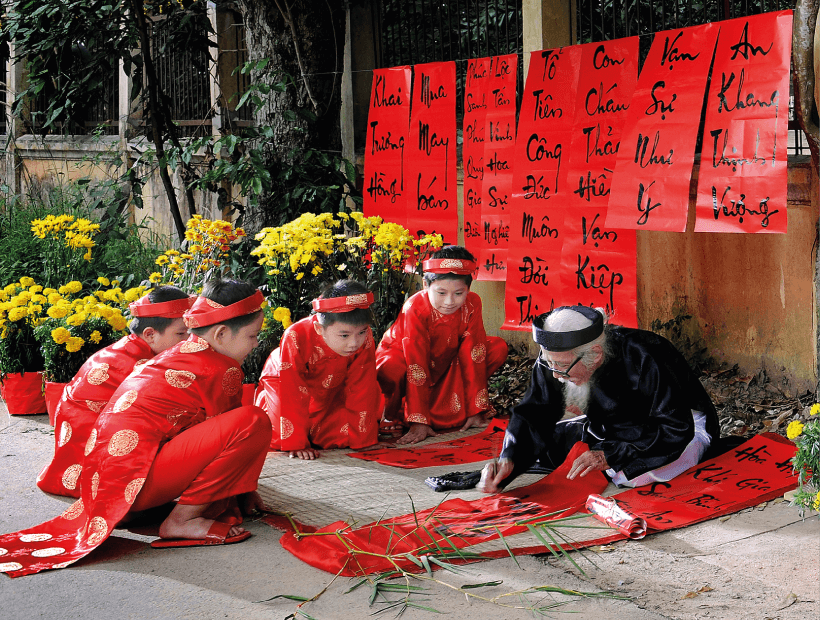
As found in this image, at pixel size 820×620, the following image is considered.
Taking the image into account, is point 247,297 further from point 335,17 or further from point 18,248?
point 18,248

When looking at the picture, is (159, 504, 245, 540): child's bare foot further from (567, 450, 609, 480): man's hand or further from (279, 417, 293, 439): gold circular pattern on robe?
(567, 450, 609, 480): man's hand

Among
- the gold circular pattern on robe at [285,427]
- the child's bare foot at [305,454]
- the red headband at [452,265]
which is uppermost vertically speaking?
the red headband at [452,265]

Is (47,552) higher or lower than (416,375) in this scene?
lower

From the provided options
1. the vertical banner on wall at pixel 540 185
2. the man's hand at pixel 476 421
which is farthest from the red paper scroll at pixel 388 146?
the man's hand at pixel 476 421

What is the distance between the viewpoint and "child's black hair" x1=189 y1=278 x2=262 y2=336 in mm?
3709

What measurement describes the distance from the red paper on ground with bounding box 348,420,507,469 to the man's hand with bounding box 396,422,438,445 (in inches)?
4.3

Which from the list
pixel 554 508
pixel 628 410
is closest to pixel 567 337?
pixel 628 410

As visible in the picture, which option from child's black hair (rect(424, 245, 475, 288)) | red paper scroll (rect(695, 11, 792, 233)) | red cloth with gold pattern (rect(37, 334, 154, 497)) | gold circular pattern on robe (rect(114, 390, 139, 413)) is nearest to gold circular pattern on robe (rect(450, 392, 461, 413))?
child's black hair (rect(424, 245, 475, 288))

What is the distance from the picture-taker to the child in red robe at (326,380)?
15.2 feet

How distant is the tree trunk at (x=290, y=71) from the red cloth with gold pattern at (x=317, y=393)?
2272 mm

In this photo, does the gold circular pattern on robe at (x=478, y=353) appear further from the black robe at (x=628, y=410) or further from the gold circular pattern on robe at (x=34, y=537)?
the gold circular pattern on robe at (x=34, y=537)

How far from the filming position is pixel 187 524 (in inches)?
142

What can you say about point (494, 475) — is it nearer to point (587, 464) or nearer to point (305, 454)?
point (587, 464)

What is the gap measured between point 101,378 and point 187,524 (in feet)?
3.29
